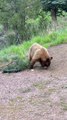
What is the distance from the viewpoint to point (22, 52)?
1205 centimetres

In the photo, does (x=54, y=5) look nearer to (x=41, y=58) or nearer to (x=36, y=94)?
(x=41, y=58)

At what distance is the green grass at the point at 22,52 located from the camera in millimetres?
10070

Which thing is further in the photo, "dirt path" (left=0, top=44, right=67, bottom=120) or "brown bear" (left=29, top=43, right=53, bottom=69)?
"brown bear" (left=29, top=43, right=53, bottom=69)

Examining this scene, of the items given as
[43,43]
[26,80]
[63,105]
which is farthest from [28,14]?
[63,105]

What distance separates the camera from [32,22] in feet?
56.0

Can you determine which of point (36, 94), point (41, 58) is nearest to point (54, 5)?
point (41, 58)

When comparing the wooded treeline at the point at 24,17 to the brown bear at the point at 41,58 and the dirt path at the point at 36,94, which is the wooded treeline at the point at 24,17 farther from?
the dirt path at the point at 36,94

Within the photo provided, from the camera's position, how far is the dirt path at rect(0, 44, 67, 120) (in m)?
6.36

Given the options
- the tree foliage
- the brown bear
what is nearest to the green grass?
the brown bear

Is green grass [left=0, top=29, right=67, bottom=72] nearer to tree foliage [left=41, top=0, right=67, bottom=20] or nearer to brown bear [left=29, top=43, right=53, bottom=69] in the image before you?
brown bear [left=29, top=43, right=53, bottom=69]

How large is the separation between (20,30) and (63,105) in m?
10.6

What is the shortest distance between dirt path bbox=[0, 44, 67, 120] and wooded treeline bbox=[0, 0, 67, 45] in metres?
6.47

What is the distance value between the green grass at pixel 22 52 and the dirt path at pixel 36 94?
353 millimetres

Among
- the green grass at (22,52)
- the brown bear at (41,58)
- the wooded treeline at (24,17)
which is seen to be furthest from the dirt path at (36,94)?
the wooded treeline at (24,17)
